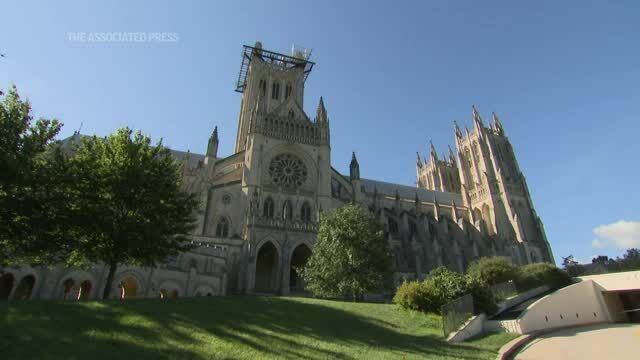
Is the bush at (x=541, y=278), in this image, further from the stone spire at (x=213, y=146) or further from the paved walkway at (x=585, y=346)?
the stone spire at (x=213, y=146)

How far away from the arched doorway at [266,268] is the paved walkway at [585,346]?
22636mm

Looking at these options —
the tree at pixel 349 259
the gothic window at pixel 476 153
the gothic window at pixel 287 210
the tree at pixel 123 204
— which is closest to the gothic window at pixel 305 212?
the gothic window at pixel 287 210

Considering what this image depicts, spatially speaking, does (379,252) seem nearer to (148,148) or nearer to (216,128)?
(148,148)

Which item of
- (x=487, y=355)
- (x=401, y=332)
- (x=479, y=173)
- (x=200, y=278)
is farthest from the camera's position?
(x=479, y=173)

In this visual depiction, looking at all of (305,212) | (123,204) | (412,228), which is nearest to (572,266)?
(412,228)

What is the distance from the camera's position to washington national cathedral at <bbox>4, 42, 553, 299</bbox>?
91.0 ft

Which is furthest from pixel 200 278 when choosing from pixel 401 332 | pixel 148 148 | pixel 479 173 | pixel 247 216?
pixel 479 173

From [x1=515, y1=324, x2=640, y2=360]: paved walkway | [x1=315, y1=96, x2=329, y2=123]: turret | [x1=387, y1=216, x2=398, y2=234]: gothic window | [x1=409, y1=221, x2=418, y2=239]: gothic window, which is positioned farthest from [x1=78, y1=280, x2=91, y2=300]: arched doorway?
[x1=409, y1=221, x2=418, y2=239]: gothic window

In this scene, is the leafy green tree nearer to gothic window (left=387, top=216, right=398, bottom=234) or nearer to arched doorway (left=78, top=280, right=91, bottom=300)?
gothic window (left=387, top=216, right=398, bottom=234)

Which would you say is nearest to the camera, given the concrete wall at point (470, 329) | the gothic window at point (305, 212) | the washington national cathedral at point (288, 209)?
the concrete wall at point (470, 329)

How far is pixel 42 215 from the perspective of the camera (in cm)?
1588

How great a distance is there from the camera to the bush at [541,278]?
28.0 m

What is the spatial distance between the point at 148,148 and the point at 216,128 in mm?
25168

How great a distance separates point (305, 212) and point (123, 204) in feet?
68.6
